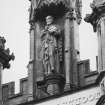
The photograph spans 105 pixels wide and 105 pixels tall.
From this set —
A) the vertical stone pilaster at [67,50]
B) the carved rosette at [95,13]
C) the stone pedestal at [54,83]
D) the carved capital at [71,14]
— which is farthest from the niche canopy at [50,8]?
the stone pedestal at [54,83]

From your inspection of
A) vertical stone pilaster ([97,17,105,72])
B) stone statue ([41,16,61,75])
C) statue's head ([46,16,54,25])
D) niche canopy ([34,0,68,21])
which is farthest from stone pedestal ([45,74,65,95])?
niche canopy ([34,0,68,21])

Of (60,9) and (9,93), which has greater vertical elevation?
(60,9)

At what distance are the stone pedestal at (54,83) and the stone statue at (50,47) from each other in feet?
1.47

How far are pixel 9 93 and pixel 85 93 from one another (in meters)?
4.05

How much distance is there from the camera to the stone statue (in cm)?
4703

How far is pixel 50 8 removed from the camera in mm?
48531

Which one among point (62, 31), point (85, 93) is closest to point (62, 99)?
→ point (85, 93)

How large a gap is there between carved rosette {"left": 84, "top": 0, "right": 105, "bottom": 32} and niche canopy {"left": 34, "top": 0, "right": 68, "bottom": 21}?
219 cm

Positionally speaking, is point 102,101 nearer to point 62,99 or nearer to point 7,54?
point 62,99

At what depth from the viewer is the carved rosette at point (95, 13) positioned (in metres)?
45.8

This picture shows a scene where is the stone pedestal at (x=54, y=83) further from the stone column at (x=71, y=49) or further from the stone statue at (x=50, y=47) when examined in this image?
the stone statue at (x=50, y=47)

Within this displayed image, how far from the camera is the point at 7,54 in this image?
48344mm

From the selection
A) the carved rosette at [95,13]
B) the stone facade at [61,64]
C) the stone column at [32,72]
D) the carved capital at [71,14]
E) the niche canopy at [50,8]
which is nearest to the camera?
the stone facade at [61,64]

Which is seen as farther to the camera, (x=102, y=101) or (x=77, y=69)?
(x=77, y=69)
